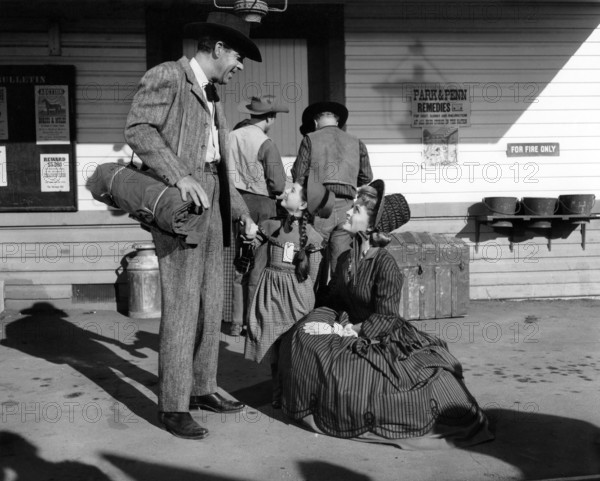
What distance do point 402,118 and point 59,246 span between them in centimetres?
430

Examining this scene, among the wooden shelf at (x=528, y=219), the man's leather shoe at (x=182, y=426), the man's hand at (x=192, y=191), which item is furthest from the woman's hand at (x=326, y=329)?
the wooden shelf at (x=528, y=219)

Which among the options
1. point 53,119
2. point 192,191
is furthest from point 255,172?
point 192,191

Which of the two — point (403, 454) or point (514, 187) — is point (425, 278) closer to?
point (514, 187)

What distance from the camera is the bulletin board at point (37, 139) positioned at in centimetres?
913

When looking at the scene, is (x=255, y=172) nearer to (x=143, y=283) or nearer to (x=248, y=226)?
(x=143, y=283)

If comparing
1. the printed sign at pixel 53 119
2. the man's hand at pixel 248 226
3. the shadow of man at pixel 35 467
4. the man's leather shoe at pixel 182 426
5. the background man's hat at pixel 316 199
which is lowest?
the shadow of man at pixel 35 467

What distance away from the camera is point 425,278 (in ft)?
28.4

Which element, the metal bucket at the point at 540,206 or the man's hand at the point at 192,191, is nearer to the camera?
the man's hand at the point at 192,191

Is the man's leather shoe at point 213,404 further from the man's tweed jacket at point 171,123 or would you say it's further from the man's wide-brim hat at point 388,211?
the man's wide-brim hat at point 388,211

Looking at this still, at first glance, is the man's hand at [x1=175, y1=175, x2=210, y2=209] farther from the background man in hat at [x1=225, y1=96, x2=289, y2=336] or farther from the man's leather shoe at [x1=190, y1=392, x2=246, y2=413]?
the background man in hat at [x1=225, y1=96, x2=289, y2=336]

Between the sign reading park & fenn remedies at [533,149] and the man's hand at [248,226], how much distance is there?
18.0 feet

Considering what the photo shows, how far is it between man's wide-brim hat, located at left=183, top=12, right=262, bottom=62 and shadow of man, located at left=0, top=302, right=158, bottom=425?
2458 mm

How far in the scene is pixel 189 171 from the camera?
Answer: 471 centimetres

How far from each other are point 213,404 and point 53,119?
201 inches
